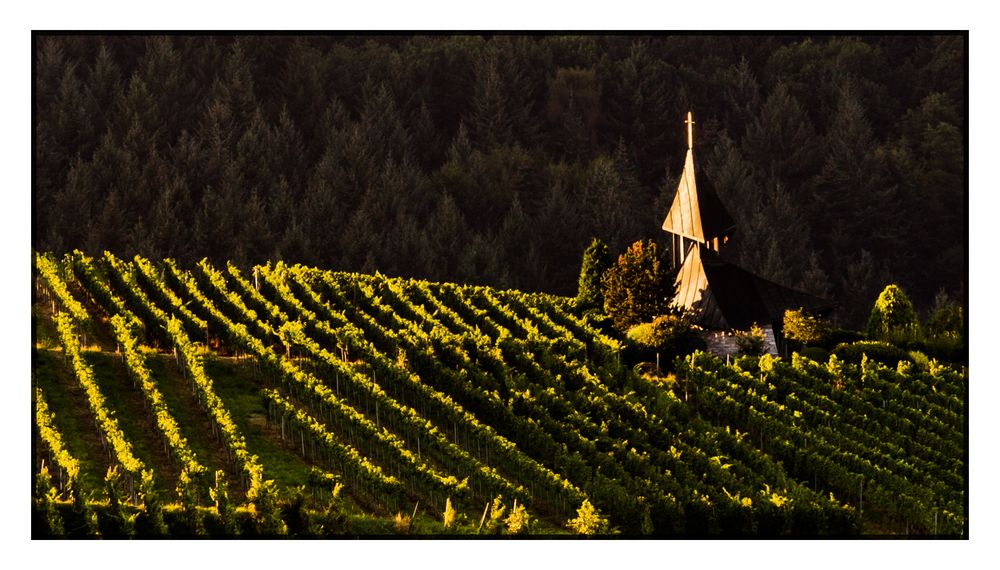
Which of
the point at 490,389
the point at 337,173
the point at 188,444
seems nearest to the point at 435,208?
the point at 337,173

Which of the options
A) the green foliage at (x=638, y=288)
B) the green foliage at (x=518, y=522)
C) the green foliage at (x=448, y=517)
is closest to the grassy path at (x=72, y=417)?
the green foliage at (x=448, y=517)

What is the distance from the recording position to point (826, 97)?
260 ft

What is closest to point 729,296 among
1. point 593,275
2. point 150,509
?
point 593,275

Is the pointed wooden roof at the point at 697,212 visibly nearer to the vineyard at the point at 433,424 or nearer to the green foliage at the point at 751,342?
the green foliage at the point at 751,342

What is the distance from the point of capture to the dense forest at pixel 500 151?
6906 cm

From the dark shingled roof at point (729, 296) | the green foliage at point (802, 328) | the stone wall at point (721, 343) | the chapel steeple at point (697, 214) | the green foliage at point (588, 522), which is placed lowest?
the green foliage at point (588, 522)

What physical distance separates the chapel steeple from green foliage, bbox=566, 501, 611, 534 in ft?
55.2

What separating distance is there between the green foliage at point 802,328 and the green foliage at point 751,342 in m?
0.86

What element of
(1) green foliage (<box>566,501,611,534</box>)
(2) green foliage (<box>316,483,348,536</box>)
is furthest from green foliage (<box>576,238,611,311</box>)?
(2) green foliage (<box>316,483,348,536</box>)

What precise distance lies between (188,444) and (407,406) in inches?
257

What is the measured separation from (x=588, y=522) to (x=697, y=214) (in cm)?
1790

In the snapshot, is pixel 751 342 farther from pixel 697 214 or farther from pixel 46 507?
pixel 46 507

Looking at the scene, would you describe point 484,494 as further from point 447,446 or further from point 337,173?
point 337,173

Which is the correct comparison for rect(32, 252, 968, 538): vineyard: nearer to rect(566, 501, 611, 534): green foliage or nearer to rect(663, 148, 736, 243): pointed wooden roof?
rect(566, 501, 611, 534): green foliage
